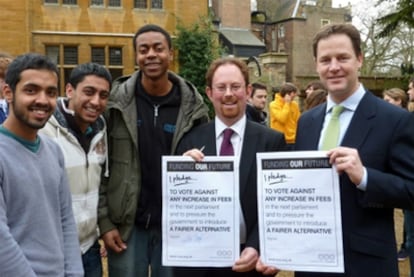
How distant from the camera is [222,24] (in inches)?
1515

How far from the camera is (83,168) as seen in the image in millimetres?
3068

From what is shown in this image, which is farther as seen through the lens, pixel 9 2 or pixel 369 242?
pixel 9 2

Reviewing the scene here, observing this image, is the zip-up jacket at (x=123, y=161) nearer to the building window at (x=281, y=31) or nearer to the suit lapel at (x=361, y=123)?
Result: the suit lapel at (x=361, y=123)

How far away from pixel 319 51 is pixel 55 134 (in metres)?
1.63

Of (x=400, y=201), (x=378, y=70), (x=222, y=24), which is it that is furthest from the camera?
(x=222, y=24)

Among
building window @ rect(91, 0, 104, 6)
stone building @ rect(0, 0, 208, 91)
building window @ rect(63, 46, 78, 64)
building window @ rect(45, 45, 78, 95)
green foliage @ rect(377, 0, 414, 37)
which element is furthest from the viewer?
building window @ rect(91, 0, 104, 6)

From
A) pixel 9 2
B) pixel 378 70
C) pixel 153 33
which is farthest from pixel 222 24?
pixel 153 33

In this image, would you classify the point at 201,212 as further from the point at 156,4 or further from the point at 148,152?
the point at 156,4

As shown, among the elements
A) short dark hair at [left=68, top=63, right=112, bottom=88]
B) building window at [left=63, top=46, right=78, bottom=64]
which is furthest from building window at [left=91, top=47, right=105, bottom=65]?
short dark hair at [left=68, top=63, right=112, bottom=88]

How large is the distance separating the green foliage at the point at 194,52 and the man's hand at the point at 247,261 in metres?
16.3

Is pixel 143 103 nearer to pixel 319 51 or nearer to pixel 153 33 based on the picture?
pixel 153 33

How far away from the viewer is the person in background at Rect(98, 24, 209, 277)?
10.9ft

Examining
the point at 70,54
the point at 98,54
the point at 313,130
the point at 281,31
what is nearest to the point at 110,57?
the point at 98,54

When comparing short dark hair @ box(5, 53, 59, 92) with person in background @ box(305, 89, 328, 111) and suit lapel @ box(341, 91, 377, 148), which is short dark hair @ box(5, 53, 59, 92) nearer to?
suit lapel @ box(341, 91, 377, 148)
